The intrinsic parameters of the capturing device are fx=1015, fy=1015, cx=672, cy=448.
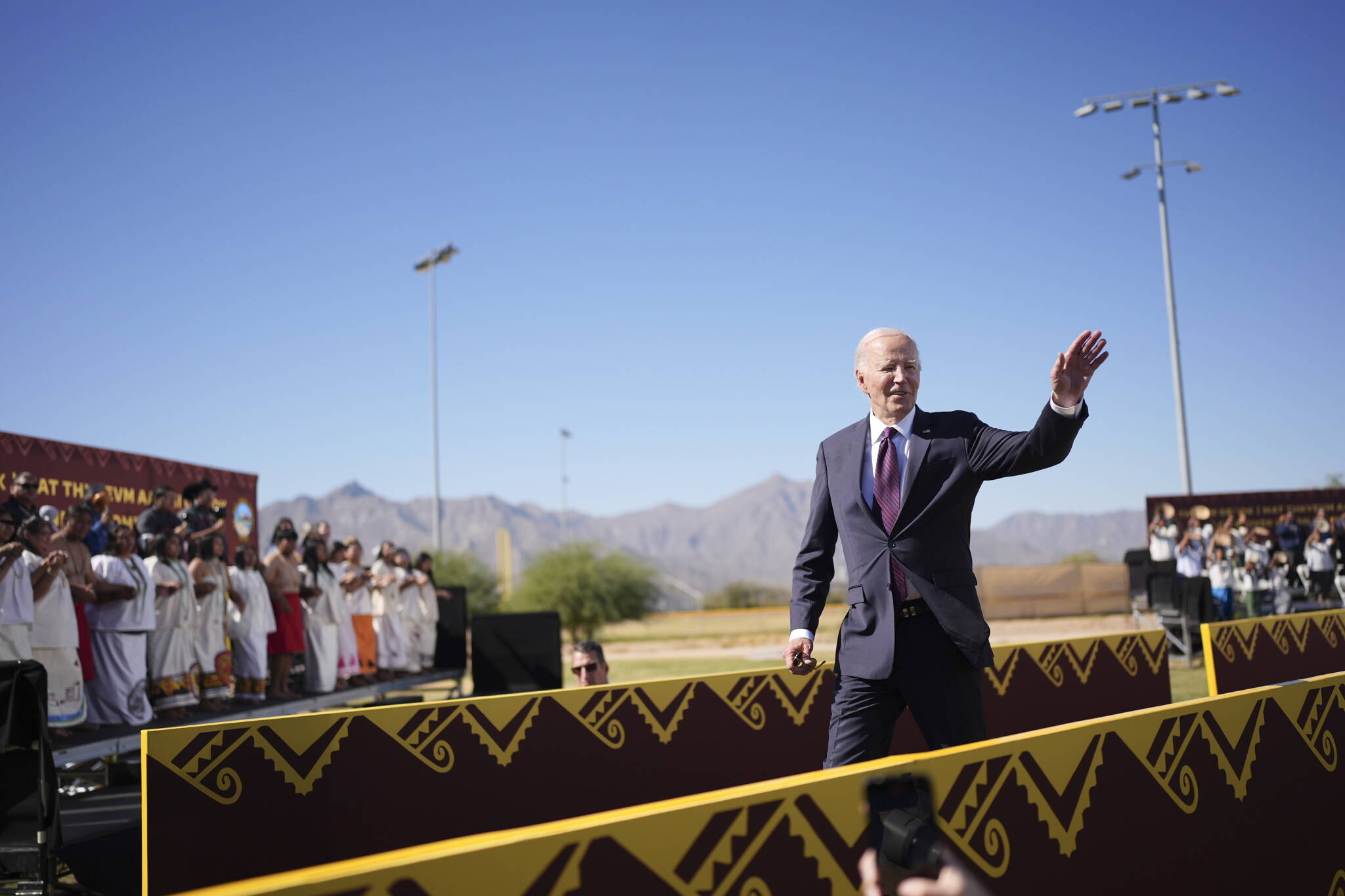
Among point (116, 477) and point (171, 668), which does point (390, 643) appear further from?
point (171, 668)

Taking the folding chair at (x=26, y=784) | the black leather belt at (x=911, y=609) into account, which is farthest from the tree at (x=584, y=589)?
the black leather belt at (x=911, y=609)

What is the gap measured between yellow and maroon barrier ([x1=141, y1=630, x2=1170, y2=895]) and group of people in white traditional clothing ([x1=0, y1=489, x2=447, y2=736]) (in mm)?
4216

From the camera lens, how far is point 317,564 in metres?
12.6

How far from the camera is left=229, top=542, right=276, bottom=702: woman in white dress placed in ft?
36.4

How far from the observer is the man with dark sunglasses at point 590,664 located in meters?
6.66

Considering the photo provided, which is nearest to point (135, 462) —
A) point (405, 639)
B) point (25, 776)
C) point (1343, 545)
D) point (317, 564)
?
point (317, 564)

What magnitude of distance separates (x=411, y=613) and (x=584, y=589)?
15112 millimetres

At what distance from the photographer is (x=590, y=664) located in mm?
6668

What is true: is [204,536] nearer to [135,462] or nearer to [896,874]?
[135,462]

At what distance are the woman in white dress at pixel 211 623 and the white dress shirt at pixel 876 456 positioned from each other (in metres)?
8.54

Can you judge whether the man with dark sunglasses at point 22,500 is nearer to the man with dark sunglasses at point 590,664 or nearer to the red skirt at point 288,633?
the red skirt at point 288,633

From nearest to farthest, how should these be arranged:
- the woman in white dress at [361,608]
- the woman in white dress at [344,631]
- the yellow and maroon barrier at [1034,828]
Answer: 1. the yellow and maroon barrier at [1034,828]
2. the woman in white dress at [344,631]
3. the woman in white dress at [361,608]

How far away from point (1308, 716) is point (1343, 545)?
19.9 m

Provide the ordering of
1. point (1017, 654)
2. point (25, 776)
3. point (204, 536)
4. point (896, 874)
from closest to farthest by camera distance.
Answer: point (896, 874) → point (25, 776) → point (1017, 654) → point (204, 536)
